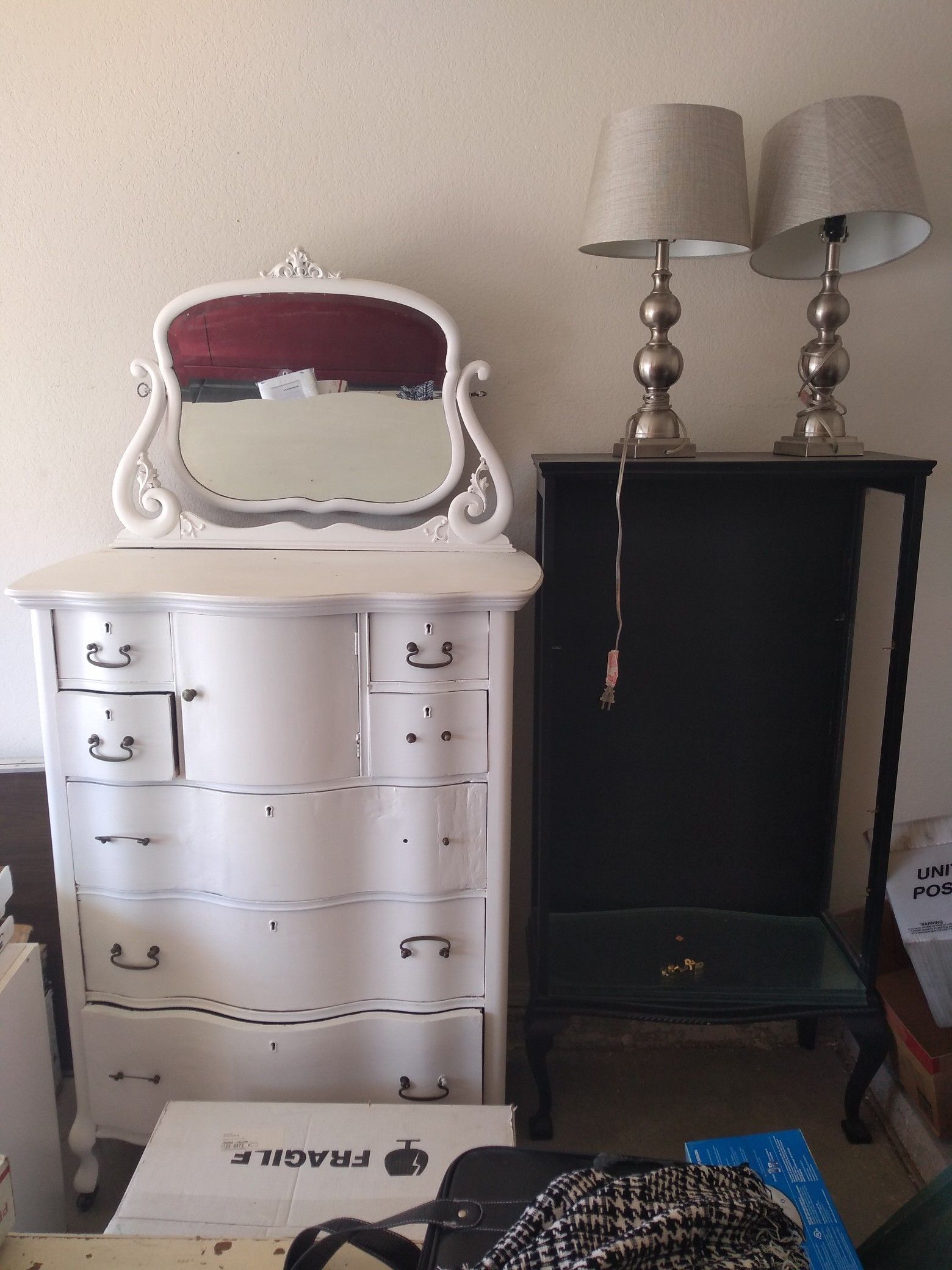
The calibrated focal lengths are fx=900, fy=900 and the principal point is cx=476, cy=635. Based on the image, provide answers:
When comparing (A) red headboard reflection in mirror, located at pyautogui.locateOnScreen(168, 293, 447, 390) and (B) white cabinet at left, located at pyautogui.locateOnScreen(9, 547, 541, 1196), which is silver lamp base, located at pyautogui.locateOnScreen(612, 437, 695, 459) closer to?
(B) white cabinet at left, located at pyautogui.locateOnScreen(9, 547, 541, 1196)

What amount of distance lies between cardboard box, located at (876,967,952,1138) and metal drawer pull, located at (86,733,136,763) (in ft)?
4.92

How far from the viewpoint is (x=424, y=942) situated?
151 centimetres

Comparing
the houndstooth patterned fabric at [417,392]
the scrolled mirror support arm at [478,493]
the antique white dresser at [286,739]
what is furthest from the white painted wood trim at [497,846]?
the houndstooth patterned fabric at [417,392]

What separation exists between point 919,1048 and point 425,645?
4.03ft

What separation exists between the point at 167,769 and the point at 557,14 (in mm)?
1509

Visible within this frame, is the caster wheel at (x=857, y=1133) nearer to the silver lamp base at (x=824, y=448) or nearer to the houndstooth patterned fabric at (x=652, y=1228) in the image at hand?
the houndstooth patterned fabric at (x=652, y=1228)

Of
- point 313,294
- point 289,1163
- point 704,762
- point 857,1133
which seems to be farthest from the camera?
point 704,762

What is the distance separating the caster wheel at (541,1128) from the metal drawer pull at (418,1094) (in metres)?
0.30

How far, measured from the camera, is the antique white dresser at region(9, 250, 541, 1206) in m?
1.39

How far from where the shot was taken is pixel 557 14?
165 cm

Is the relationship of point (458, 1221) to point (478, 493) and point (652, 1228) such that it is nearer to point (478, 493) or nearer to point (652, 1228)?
point (652, 1228)

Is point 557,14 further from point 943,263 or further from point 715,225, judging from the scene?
point 943,263

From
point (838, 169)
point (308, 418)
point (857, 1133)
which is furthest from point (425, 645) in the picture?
point (857, 1133)

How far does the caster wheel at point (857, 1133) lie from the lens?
1.78m
